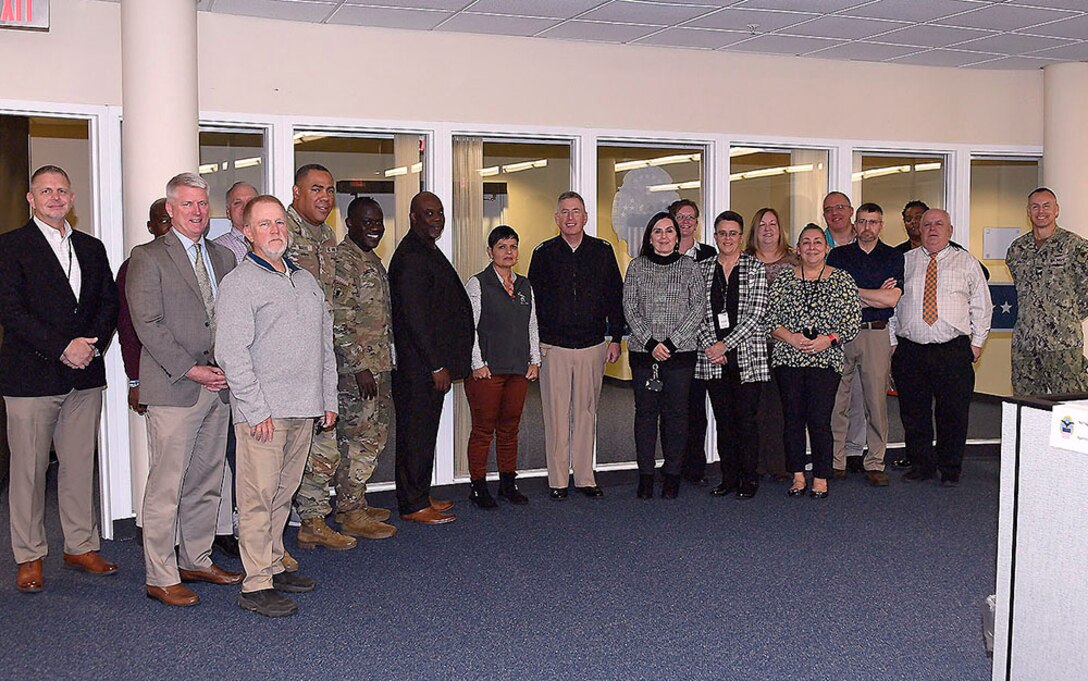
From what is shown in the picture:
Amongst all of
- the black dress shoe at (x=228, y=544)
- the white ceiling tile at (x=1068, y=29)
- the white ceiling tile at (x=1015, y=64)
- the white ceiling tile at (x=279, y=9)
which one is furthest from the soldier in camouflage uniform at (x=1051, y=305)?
the black dress shoe at (x=228, y=544)

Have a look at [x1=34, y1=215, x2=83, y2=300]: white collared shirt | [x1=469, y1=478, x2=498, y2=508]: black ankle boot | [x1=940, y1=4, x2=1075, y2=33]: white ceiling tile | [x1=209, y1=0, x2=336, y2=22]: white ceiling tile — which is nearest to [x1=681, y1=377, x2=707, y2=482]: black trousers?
[x1=469, y1=478, x2=498, y2=508]: black ankle boot

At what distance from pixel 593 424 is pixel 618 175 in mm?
1778

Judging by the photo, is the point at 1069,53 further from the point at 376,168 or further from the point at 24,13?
the point at 24,13

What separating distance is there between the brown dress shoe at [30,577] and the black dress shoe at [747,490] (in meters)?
3.86

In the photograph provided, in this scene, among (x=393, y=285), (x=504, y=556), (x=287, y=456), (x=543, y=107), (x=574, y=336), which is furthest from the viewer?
(x=543, y=107)

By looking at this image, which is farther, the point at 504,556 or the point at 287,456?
the point at 504,556

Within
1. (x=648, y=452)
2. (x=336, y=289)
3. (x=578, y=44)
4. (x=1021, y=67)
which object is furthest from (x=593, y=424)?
(x=1021, y=67)

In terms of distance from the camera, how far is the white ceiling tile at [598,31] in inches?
256

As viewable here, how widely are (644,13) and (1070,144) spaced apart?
3.80 meters

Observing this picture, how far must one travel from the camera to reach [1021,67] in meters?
7.94

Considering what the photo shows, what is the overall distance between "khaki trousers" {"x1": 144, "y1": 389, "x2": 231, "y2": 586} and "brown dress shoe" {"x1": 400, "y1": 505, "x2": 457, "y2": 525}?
1400 mm

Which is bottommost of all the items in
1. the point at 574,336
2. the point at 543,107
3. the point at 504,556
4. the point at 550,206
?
the point at 504,556

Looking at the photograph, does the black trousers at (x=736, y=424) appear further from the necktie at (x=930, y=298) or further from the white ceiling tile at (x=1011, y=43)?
the white ceiling tile at (x=1011, y=43)

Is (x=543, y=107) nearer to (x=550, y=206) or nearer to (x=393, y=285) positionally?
(x=550, y=206)
